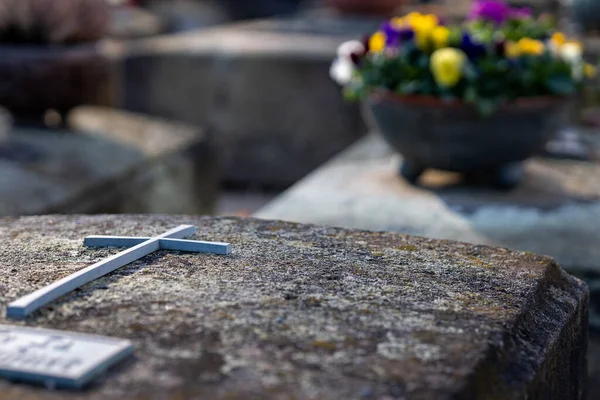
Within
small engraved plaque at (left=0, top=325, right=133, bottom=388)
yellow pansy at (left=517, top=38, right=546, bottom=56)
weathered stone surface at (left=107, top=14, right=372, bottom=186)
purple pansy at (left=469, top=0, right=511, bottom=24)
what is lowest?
weathered stone surface at (left=107, top=14, right=372, bottom=186)

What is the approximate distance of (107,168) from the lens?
4.17 metres

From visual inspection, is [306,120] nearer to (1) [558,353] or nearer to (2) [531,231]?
(2) [531,231]

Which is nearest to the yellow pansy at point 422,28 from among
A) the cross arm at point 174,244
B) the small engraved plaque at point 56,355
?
the cross arm at point 174,244

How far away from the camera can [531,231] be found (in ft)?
10.3

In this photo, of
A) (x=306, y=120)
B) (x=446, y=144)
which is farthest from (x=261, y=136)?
(x=446, y=144)

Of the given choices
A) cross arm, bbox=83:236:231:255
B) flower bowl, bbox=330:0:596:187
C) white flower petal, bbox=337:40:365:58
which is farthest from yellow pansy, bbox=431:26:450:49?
cross arm, bbox=83:236:231:255

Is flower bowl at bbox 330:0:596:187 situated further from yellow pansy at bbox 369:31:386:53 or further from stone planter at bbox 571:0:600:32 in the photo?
stone planter at bbox 571:0:600:32

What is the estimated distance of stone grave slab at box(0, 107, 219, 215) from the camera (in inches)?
147

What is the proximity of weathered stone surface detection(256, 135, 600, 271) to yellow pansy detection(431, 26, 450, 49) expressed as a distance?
526mm

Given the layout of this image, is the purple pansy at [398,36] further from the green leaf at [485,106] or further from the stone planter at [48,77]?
the stone planter at [48,77]

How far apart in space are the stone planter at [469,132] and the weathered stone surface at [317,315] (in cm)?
172

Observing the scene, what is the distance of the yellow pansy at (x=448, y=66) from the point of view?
11.3ft

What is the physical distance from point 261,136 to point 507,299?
4.62 m

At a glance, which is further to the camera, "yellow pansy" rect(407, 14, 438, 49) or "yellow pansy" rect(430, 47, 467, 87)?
"yellow pansy" rect(407, 14, 438, 49)
